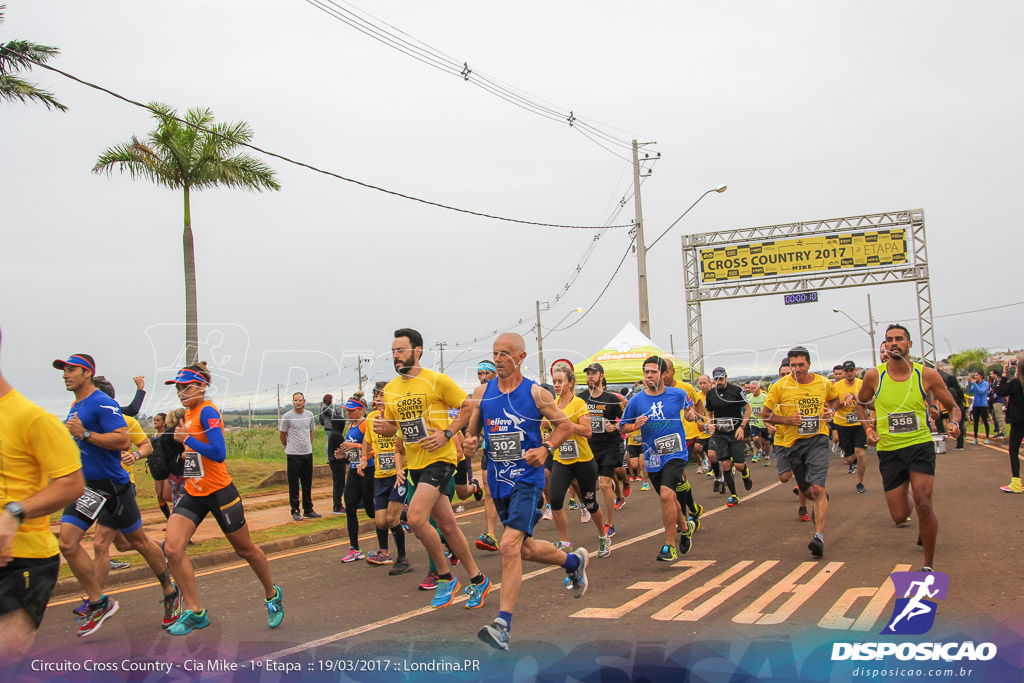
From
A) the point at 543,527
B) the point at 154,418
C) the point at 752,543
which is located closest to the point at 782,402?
the point at 752,543

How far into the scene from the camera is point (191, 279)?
18594 mm

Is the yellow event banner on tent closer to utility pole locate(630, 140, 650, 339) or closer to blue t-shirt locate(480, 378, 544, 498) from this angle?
utility pole locate(630, 140, 650, 339)

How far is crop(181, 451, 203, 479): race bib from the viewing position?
6453 millimetres

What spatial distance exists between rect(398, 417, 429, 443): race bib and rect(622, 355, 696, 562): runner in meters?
2.80

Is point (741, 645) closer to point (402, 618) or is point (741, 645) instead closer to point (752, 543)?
point (402, 618)

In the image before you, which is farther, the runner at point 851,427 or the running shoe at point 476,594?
the runner at point 851,427

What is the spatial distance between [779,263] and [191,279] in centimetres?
2593

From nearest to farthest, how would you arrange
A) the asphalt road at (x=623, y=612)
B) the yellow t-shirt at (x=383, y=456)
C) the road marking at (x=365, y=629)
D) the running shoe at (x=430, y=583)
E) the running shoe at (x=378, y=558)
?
1. the asphalt road at (x=623, y=612)
2. the road marking at (x=365, y=629)
3. the running shoe at (x=430, y=583)
4. the yellow t-shirt at (x=383, y=456)
5. the running shoe at (x=378, y=558)

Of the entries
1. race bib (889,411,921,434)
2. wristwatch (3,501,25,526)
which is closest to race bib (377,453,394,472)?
race bib (889,411,921,434)

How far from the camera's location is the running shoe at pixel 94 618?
6.64 metres

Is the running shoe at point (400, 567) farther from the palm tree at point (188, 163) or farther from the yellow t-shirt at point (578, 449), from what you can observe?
the palm tree at point (188, 163)

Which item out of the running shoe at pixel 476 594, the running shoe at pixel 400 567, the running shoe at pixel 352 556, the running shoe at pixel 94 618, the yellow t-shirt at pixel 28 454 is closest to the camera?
the yellow t-shirt at pixel 28 454

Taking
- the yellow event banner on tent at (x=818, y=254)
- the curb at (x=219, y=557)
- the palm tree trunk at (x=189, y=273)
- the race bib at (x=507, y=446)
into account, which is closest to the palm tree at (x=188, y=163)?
the palm tree trunk at (x=189, y=273)

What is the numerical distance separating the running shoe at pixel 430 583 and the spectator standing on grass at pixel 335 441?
561cm
